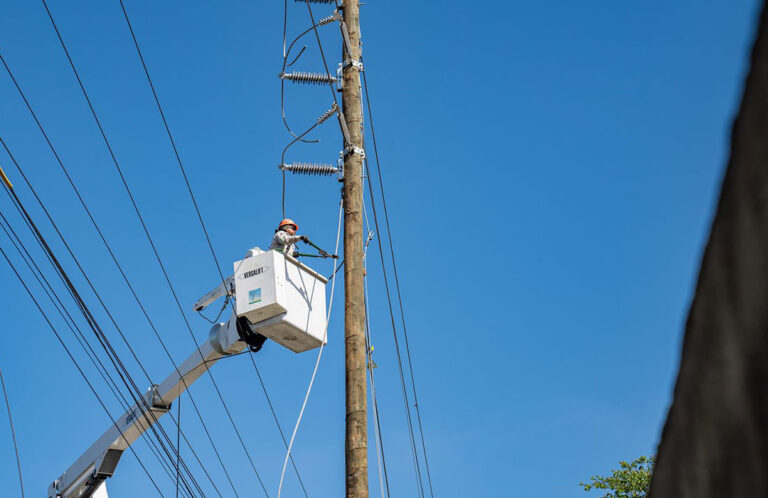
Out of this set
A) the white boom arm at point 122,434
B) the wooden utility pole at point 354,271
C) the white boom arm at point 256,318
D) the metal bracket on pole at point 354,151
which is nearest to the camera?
the wooden utility pole at point 354,271

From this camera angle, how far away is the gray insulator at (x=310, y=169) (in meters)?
9.37

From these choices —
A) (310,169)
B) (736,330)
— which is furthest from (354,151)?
(736,330)

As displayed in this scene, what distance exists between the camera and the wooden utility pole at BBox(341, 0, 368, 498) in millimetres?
7414

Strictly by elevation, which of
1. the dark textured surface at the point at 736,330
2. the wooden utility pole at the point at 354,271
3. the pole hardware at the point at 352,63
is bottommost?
the dark textured surface at the point at 736,330

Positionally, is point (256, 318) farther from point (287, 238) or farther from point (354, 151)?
point (354, 151)

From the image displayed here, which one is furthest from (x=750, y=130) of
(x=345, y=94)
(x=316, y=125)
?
(x=316, y=125)

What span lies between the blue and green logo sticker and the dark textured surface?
9397 mm

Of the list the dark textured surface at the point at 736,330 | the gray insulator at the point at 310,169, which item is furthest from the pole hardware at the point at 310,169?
the dark textured surface at the point at 736,330

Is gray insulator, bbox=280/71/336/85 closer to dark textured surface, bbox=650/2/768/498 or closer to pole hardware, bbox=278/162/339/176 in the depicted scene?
pole hardware, bbox=278/162/339/176

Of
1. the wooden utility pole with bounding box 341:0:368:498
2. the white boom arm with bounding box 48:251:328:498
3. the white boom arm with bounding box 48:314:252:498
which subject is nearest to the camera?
the wooden utility pole with bounding box 341:0:368:498

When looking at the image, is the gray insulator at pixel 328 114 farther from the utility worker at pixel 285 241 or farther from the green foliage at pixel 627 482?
the green foliage at pixel 627 482

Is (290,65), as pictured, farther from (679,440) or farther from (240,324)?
(679,440)

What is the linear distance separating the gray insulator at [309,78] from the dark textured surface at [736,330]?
363 inches

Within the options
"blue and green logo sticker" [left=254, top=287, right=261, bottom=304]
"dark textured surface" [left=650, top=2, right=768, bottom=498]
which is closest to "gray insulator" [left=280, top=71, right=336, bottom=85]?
"blue and green logo sticker" [left=254, top=287, right=261, bottom=304]
